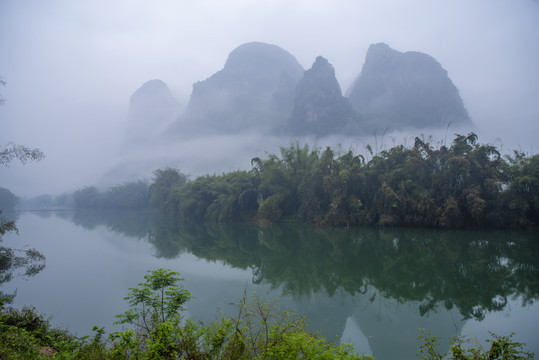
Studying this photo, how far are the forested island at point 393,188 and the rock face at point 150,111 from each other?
4780 inches

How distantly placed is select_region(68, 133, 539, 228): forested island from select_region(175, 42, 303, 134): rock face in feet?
225

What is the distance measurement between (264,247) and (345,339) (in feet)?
28.0

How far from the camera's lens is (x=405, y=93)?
7950 cm

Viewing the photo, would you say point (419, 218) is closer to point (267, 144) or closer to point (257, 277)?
point (257, 277)

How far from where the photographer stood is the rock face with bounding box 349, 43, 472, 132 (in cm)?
7062

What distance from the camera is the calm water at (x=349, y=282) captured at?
495 centimetres

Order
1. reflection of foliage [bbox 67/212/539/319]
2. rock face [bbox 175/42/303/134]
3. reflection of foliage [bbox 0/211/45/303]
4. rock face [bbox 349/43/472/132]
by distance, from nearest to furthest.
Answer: reflection of foliage [bbox 67/212/539/319] < reflection of foliage [bbox 0/211/45/303] < rock face [bbox 349/43/472/132] < rock face [bbox 175/42/303/134]

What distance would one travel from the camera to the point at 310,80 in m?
76.3

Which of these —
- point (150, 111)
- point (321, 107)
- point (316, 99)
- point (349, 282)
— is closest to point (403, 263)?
point (349, 282)

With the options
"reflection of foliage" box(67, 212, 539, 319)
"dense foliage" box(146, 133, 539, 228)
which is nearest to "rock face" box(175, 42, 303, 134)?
"dense foliage" box(146, 133, 539, 228)

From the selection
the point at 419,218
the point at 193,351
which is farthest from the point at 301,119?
the point at 193,351

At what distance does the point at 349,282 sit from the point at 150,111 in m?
159

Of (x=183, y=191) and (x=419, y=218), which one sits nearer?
(x=419, y=218)

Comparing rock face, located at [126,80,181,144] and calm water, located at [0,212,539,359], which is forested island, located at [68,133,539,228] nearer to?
calm water, located at [0,212,539,359]
